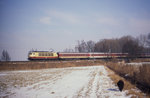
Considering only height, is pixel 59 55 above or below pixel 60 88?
above

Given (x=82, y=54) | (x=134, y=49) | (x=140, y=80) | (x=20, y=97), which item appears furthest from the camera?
(x=134, y=49)

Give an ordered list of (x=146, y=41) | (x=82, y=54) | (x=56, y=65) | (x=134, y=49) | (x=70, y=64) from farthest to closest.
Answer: (x=146, y=41)
(x=134, y=49)
(x=82, y=54)
(x=70, y=64)
(x=56, y=65)

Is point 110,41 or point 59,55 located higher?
point 110,41

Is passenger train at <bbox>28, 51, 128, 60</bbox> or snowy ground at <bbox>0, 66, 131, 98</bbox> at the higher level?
passenger train at <bbox>28, 51, 128, 60</bbox>

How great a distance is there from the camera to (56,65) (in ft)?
121

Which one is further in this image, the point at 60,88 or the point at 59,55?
the point at 59,55

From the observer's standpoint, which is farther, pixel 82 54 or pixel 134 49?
pixel 134 49

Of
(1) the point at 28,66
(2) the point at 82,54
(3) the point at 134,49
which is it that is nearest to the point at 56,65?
(1) the point at 28,66

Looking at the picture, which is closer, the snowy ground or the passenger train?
the snowy ground

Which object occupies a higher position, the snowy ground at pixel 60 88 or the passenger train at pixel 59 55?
the passenger train at pixel 59 55

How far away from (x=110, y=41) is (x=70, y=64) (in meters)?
71.9

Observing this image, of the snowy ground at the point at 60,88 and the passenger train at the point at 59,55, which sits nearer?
the snowy ground at the point at 60,88

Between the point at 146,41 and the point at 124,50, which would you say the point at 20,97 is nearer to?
the point at 124,50

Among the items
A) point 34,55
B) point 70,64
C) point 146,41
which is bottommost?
point 70,64
